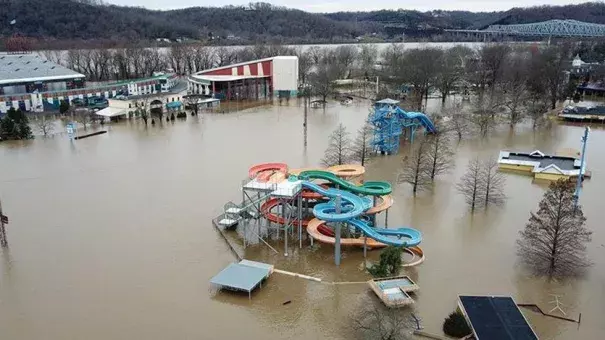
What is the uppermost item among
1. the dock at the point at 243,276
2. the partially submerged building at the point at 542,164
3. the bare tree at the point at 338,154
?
the bare tree at the point at 338,154

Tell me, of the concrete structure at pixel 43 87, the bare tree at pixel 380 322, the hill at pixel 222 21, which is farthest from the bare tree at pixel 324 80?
the hill at pixel 222 21

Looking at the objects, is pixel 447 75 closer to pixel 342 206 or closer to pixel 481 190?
pixel 481 190

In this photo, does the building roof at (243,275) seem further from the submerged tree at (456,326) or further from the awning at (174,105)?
the awning at (174,105)

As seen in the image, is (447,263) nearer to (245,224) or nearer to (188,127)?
(245,224)

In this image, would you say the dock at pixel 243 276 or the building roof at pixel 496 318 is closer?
the building roof at pixel 496 318

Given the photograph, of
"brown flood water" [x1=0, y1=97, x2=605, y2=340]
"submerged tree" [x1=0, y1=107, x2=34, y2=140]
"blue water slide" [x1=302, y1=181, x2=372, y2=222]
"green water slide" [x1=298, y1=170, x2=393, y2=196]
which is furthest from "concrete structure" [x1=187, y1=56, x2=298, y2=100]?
"blue water slide" [x1=302, y1=181, x2=372, y2=222]

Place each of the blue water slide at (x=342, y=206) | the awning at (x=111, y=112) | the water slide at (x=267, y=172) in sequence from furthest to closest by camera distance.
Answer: the awning at (x=111, y=112), the water slide at (x=267, y=172), the blue water slide at (x=342, y=206)

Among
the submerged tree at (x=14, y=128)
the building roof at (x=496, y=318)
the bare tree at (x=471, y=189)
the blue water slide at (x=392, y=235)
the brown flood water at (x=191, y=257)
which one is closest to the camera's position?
the building roof at (x=496, y=318)
